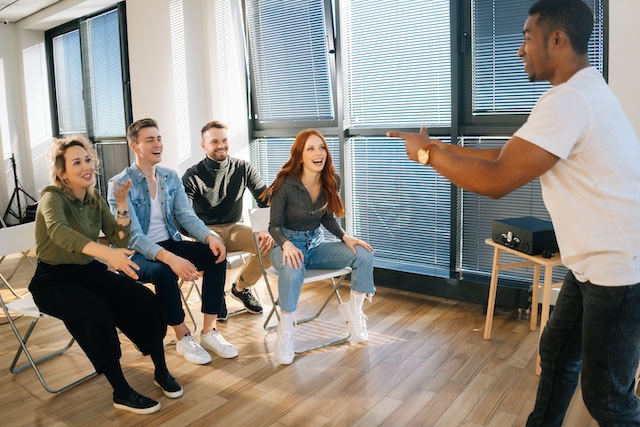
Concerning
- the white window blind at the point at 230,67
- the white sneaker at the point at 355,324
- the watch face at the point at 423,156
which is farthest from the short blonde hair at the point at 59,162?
the white window blind at the point at 230,67

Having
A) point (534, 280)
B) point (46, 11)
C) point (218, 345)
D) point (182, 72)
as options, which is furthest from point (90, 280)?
point (46, 11)

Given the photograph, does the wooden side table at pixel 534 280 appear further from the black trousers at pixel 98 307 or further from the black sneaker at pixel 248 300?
the black trousers at pixel 98 307

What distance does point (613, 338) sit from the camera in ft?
5.46

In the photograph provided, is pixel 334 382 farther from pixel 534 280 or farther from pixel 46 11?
pixel 46 11

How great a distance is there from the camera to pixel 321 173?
12.1 feet

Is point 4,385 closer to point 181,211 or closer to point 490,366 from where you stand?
point 181,211

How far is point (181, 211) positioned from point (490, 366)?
2103 millimetres

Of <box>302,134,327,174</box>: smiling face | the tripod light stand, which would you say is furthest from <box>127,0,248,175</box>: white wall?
the tripod light stand

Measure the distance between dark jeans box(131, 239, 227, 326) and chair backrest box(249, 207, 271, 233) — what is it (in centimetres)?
34

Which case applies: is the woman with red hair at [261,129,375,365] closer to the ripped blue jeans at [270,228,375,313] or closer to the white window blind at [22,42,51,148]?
the ripped blue jeans at [270,228,375,313]

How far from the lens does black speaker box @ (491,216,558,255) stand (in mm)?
3186

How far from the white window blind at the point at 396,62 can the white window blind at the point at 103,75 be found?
347 cm

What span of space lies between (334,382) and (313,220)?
1.04 meters

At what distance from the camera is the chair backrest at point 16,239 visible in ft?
10.9
